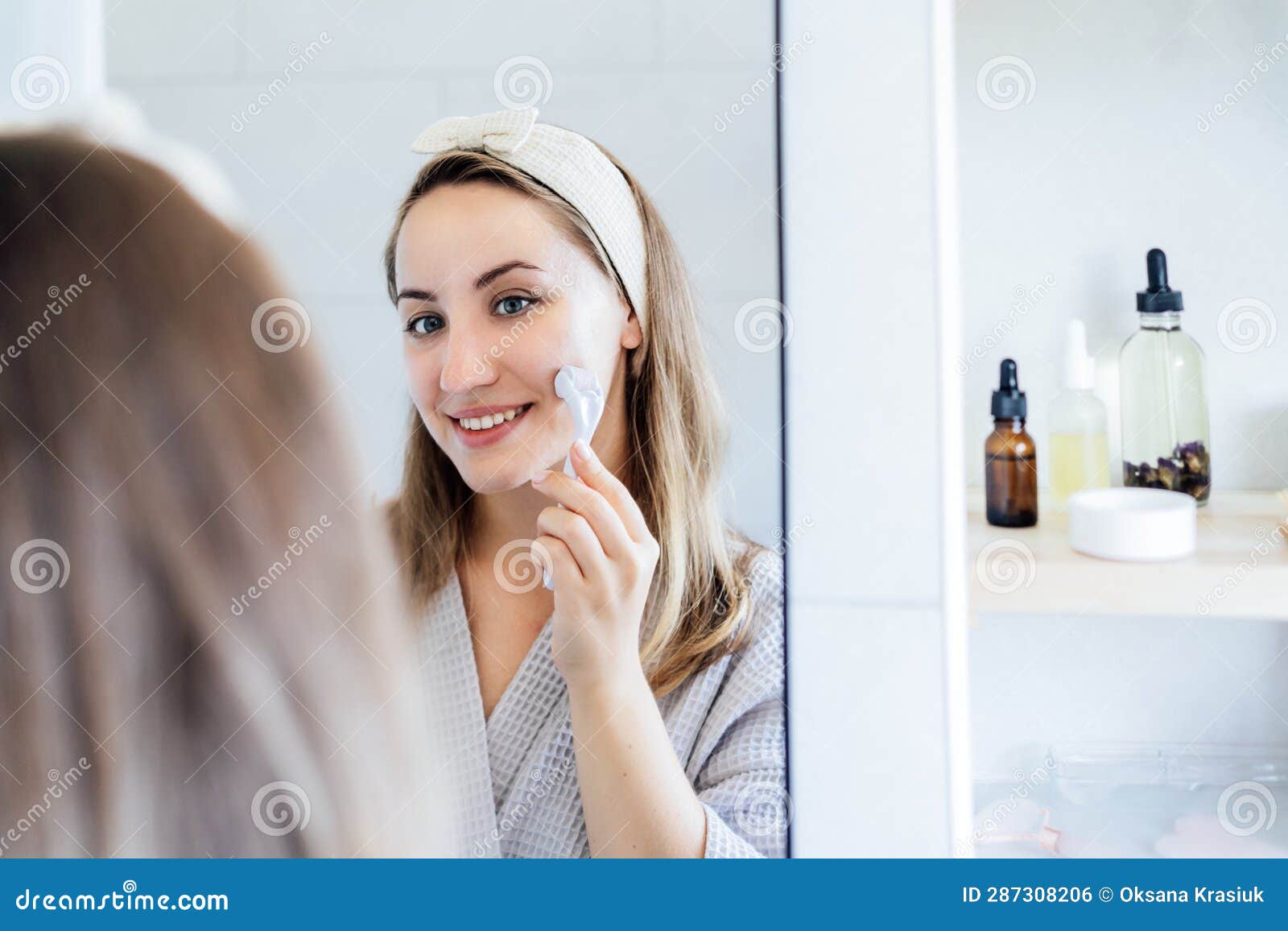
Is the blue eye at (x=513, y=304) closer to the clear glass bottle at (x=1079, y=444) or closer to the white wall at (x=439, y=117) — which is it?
the white wall at (x=439, y=117)

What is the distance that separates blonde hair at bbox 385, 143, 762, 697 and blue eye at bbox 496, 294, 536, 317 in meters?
0.05

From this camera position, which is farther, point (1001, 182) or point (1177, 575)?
point (1001, 182)

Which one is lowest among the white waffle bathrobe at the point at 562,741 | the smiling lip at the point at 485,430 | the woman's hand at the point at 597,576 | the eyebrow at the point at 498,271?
the white waffle bathrobe at the point at 562,741

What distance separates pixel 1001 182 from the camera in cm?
67

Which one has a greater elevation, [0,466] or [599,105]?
[599,105]

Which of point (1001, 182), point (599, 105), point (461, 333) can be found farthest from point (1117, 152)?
point (461, 333)

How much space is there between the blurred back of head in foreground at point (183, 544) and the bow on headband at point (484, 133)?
137 mm

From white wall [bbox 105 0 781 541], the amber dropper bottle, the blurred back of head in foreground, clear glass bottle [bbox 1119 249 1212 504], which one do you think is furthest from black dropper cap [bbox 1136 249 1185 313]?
the blurred back of head in foreground

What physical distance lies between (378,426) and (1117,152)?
22.8 inches

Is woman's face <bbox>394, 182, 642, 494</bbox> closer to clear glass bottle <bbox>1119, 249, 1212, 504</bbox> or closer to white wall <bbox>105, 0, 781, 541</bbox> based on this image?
white wall <bbox>105, 0, 781, 541</bbox>

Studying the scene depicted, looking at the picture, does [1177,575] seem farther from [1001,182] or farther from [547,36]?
[547,36]

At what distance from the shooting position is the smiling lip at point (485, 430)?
19.8 inches

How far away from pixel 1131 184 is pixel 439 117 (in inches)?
20.2

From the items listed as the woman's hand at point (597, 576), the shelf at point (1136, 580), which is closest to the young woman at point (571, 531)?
the woman's hand at point (597, 576)
